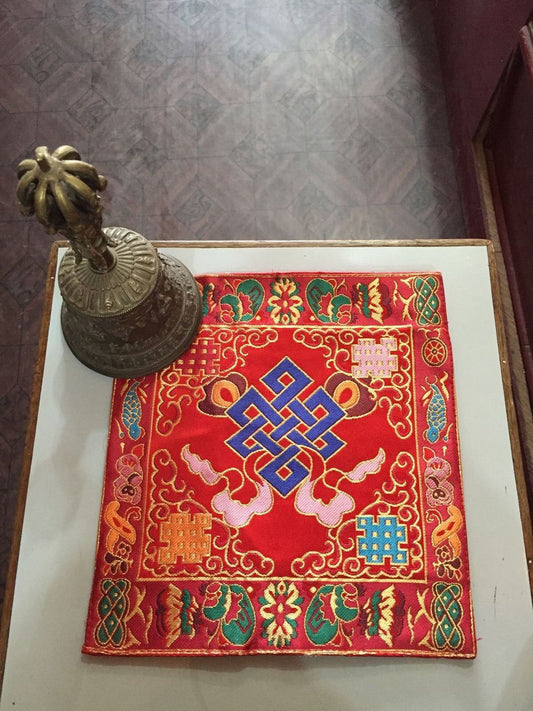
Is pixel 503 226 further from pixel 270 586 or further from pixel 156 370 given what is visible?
pixel 270 586

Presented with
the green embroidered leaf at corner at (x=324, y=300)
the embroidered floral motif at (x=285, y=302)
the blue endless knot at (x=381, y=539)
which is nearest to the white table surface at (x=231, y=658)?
the blue endless knot at (x=381, y=539)

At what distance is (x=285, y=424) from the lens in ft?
4.99

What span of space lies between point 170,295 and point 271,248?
37cm

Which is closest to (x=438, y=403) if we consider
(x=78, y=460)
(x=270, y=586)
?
(x=270, y=586)

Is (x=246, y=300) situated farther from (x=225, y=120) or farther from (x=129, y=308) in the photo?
(x=225, y=120)

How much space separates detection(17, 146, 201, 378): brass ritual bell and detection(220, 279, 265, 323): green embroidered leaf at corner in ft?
0.32

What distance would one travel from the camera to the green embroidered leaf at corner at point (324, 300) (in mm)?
1607

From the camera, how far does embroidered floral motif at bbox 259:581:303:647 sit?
4.45 feet

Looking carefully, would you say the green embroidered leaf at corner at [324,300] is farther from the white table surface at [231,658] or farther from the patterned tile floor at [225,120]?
the patterned tile floor at [225,120]

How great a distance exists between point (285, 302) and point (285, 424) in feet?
1.10

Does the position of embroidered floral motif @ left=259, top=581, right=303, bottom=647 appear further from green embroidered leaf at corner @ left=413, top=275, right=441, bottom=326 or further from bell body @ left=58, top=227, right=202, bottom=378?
green embroidered leaf at corner @ left=413, top=275, right=441, bottom=326

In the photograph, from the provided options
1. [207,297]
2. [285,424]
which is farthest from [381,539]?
[207,297]

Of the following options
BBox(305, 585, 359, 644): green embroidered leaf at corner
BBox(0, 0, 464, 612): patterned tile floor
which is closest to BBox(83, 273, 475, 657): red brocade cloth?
BBox(305, 585, 359, 644): green embroidered leaf at corner

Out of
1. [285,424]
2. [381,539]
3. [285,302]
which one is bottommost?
[381,539]
